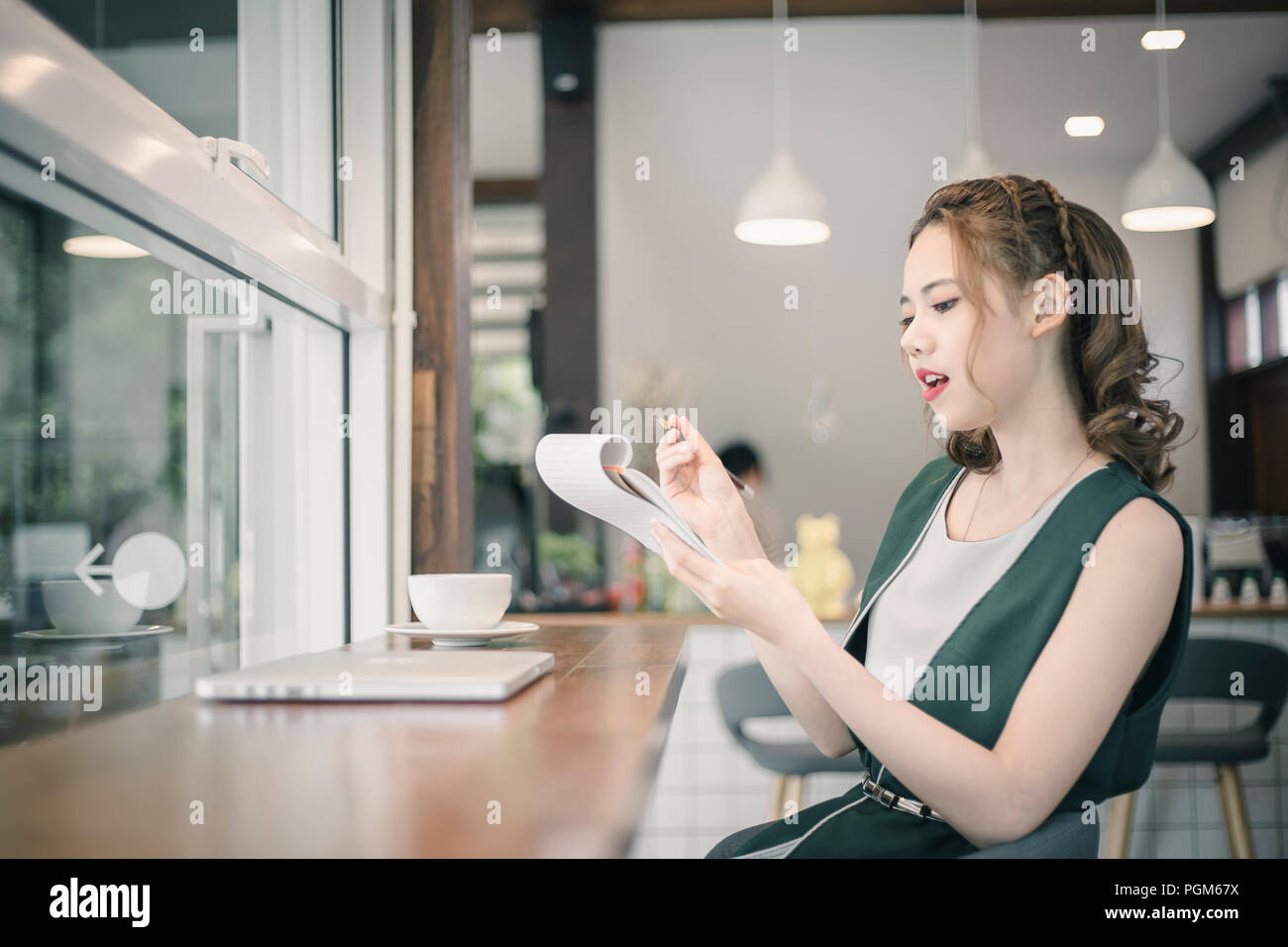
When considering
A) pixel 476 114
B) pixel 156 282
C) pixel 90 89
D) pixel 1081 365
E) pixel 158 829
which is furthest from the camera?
pixel 476 114

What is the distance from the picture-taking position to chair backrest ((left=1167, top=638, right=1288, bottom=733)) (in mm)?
2168

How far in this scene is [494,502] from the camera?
411 centimetres

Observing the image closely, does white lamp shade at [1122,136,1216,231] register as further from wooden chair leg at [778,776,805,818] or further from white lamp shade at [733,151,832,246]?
wooden chair leg at [778,776,805,818]

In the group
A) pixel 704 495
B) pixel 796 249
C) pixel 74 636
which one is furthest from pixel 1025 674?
pixel 796 249

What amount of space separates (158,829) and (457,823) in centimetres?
14

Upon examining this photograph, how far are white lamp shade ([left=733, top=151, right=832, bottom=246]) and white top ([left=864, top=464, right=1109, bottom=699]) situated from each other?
1.83 m

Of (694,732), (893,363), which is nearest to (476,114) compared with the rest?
(893,363)

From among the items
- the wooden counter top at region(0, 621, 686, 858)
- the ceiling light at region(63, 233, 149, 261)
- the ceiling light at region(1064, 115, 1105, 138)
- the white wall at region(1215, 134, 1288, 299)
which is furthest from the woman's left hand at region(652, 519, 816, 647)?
the ceiling light at region(1064, 115, 1105, 138)

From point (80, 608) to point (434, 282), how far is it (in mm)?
871

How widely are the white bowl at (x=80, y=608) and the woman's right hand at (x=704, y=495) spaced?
23.7 inches

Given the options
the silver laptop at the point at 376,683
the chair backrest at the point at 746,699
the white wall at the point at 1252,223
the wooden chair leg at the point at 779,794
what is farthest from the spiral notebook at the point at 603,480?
the white wall at the point at 1252,223

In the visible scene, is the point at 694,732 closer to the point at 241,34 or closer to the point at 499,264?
the point at 241,34

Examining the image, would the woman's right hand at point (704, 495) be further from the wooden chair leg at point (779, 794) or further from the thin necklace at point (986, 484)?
the wooden chair leg at point (779, 794)
